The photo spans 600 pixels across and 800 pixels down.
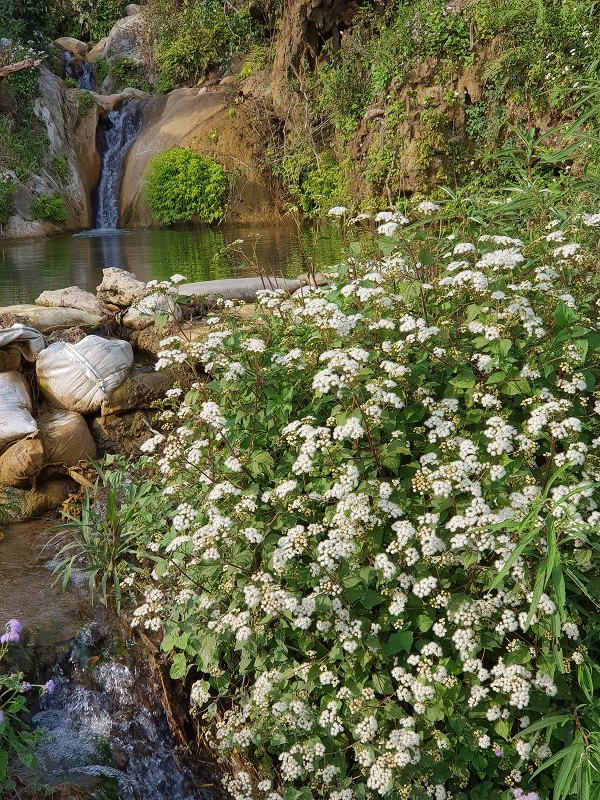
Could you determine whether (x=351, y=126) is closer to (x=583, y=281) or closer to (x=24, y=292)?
(x=24, y=292)

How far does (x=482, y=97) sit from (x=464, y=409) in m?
8.77

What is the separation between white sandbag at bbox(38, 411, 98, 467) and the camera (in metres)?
4.43

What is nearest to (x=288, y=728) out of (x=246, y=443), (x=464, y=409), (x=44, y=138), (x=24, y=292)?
(x=246, y=443)

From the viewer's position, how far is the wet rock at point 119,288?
587 centimetres

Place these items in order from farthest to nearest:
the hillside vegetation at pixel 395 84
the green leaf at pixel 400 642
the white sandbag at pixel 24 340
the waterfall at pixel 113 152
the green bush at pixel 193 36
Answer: the green bush at pixel 193 36 → the waterfall at pixel 113 152 → the hillside vegetation at pixel 395 84 → the white sandbag at pixel 24 340 → the green leaf at pixel 400 642

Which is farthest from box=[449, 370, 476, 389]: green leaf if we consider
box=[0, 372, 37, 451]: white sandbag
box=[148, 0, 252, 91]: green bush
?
box=[148, 0, 252, 91]: green bush

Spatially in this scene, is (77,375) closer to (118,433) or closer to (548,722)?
(118,433)

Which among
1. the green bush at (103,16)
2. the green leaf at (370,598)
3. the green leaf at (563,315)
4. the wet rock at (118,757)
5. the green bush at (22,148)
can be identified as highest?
the green bush at (103,16)

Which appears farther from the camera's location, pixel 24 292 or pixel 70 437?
pixel 24 292

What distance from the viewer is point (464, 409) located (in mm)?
2539

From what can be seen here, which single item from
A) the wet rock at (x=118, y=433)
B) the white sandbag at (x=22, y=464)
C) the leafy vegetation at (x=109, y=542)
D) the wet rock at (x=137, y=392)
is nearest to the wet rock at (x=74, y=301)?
the wet rock at (x=137, y=392)

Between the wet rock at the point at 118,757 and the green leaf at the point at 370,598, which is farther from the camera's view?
the wet rock at the point at 118,757

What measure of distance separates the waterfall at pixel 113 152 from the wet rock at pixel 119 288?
9.50 meters

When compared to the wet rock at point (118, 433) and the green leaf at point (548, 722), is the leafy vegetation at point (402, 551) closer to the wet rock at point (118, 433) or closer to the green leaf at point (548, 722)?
the green leaf at point (548, 722)
